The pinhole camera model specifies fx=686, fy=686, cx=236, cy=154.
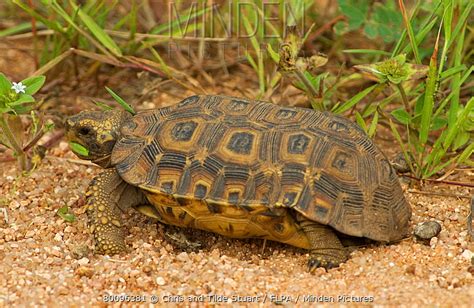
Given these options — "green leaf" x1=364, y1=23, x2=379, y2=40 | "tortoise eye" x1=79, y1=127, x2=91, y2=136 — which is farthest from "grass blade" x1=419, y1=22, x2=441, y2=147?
"tortoise eye" x1=79, y1=127, x2=91, y2=136

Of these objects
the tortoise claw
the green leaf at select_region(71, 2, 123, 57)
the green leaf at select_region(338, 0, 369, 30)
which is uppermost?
the green leaf at select_region(338, 0, 369, 30)

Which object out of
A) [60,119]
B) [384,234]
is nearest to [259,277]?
[384,234]

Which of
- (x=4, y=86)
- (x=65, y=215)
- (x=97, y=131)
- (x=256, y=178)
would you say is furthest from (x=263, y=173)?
(x=4, y=86)

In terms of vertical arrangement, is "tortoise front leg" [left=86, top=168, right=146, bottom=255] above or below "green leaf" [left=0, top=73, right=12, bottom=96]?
below

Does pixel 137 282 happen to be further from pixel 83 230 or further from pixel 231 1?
pixel 231 1

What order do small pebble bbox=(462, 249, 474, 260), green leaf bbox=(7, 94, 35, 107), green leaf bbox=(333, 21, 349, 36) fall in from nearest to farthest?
small pebble bbox=(462, 249, 474, 260) < green leaf bbox=(7, 94, 35, 107) < green leaf bbox=(333, 21, 349, 36)

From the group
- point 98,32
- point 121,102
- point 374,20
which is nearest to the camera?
point 121,102

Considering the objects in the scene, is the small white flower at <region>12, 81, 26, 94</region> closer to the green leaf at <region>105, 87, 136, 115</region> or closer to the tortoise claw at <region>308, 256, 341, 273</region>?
the green leaf at <region>105, 87, 136, 115</region>

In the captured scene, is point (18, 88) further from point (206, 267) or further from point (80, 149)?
point (206, 267)
